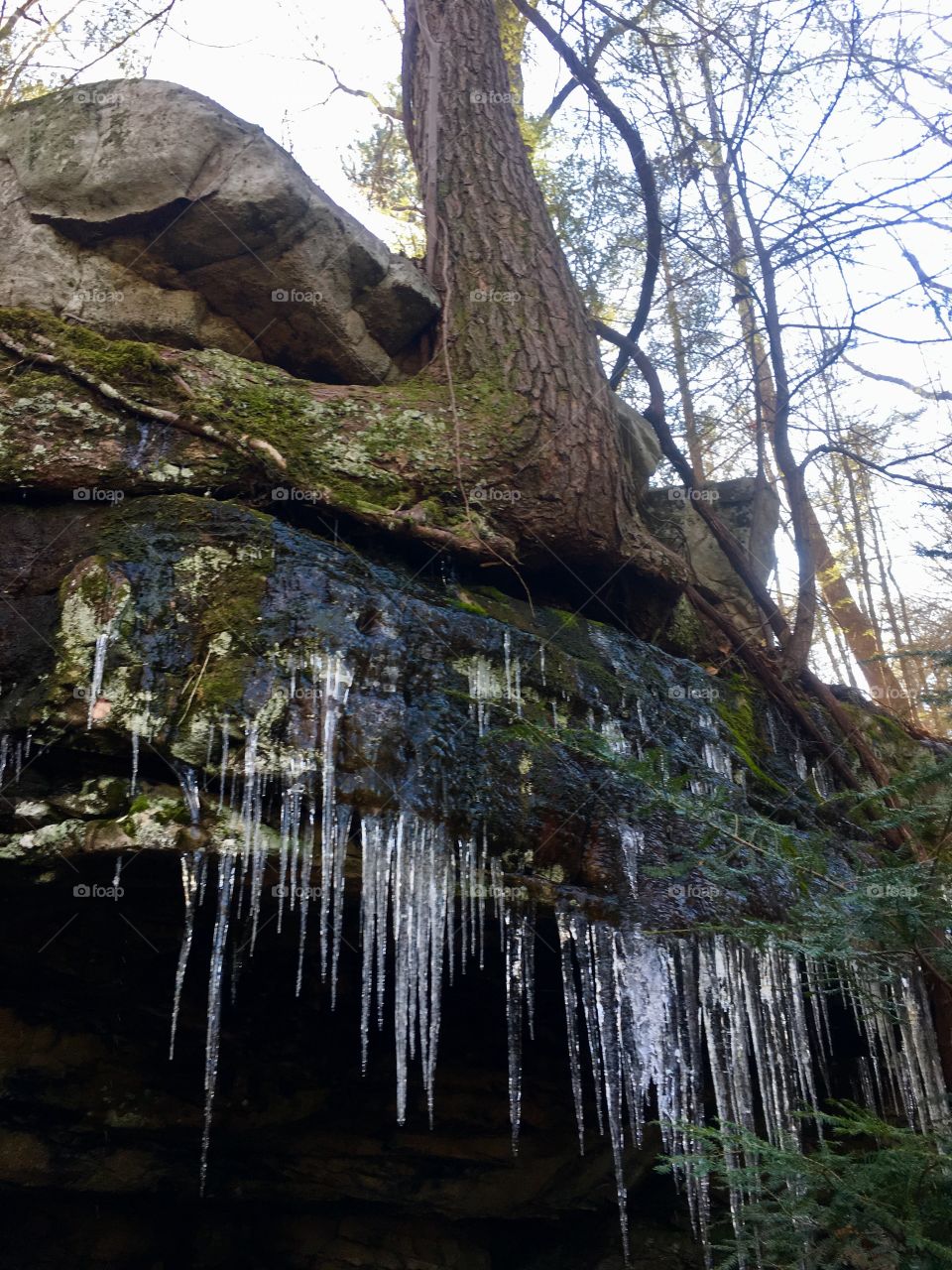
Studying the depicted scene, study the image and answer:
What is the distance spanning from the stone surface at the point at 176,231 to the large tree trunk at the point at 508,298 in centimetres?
70

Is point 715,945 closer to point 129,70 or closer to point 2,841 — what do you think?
point 2,841

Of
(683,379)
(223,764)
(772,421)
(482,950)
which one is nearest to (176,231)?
(223,764)

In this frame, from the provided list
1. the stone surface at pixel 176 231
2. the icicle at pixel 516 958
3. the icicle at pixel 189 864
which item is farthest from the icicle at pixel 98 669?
the stone surface at pixel 176 231

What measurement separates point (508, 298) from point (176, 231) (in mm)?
1977

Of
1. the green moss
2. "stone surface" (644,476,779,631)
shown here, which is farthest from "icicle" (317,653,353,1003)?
"stone surface" (644,476,779,631)

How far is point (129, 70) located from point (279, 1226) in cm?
751

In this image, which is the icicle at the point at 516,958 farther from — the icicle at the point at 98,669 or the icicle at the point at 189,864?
the icicle at the point at 98,669

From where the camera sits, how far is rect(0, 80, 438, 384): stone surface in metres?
5.30

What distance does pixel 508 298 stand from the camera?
6020 millimetres

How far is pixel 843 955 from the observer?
286 cm

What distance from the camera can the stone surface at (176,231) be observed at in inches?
209

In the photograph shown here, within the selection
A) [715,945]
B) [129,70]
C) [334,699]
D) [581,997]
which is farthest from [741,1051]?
[129,70]

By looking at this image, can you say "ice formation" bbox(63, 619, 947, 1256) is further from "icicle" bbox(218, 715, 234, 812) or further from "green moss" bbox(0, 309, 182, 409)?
"green moss" bbox(0, 309, 182, 409)

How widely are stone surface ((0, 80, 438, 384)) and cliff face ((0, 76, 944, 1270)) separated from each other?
0.08 metres
